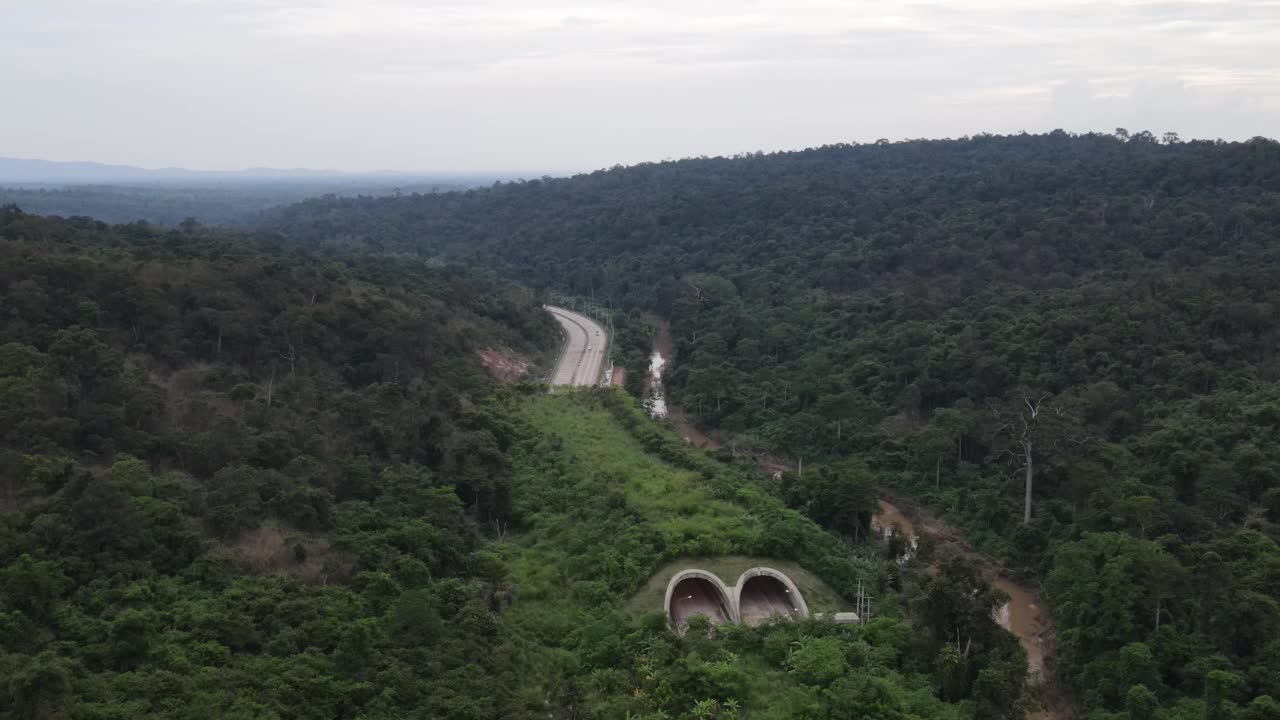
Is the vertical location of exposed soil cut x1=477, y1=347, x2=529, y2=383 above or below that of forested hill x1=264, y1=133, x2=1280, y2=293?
below

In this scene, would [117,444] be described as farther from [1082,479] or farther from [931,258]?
[931,258]

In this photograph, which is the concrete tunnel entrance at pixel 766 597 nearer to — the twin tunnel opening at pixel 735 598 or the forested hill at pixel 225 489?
the twin tunnel opening at pixel 735 598

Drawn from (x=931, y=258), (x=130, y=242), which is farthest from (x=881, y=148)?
(x=130, y=242)

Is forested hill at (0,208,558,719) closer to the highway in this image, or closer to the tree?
the highway

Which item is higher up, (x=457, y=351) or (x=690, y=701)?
(x=457, y=351)

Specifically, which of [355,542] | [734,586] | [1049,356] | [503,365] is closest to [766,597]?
[734,586]

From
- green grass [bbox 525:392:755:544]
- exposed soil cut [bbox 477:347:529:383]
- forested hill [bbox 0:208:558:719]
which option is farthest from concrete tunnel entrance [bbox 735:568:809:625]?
exposed soil cut [bbox 477:347:529:383]

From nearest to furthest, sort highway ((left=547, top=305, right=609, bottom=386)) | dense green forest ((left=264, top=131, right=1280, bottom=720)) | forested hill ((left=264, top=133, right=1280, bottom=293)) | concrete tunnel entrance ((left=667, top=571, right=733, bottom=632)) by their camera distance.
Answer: dense green forest ((left=264, top=131, right=1280, bottom=720)) < concrete tunnel entrance ((left=667, top=571, right=733, bottom=632)) < highway ((left=547, top=305, right=609, bottom=386)) < forested hill ((left=264, top=133, right=1280, bottom=293))
